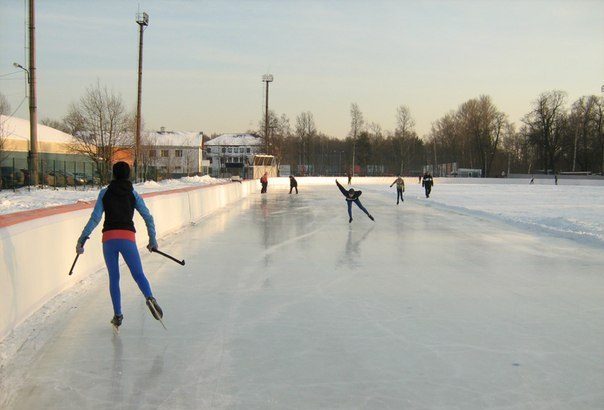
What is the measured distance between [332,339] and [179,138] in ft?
324

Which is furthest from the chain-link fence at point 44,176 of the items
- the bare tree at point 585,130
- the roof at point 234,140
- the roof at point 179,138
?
the roof at point 234,140

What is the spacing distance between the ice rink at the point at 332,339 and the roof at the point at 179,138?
90.5m

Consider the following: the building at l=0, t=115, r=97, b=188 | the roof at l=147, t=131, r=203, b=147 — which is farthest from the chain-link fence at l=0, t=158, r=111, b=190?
the roof at l=147, t=131, r=203, b=147

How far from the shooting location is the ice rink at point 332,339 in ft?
11.7

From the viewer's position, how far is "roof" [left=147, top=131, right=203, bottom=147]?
97688 millimetres

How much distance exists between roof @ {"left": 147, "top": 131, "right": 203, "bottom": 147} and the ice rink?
90500mm

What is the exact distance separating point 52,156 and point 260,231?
1536 inches

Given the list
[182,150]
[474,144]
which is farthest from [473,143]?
[182,150]

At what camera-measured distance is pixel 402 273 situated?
8.30 m

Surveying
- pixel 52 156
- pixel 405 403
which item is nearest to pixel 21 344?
pixel 405 403

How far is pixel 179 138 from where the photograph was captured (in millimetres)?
99938

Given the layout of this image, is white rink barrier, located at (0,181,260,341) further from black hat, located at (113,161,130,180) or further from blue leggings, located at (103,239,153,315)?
black hat, located at (113,161,130,180)

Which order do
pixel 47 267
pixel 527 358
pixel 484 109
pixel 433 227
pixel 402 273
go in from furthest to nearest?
1. pixel 484 109
2. pixel 433 227
3. pixel 402 273
4. pixel 47 267
5. pixel 527 358

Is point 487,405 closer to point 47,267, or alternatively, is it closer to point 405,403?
point 405,403
